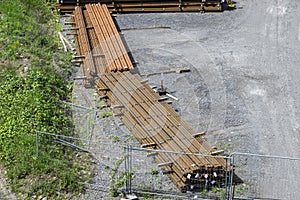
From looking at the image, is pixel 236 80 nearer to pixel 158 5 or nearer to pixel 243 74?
pixel 243 74

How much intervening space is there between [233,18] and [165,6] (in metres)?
3.10

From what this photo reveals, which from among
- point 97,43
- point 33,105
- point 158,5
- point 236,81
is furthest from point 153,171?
point 158,5

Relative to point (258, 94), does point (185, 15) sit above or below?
above

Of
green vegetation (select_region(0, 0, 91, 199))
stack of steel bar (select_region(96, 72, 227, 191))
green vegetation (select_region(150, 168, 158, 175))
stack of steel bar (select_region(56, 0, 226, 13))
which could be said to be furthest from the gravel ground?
green vegetation (select_region(0, 0, 91, 199))

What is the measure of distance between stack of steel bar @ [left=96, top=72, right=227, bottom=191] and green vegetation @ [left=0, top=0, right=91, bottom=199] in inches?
66.9

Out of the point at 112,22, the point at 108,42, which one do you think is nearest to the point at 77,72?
the point at 108,42

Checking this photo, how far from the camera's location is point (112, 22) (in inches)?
912

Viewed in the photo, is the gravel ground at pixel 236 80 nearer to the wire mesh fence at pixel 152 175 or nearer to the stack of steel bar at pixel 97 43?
the wire mesh fence at pixel 152 175

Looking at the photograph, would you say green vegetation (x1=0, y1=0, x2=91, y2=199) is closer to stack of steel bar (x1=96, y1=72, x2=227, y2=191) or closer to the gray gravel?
the gray gravel

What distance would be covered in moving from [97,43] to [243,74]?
5.74m

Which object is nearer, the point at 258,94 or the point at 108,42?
the point at 258,94

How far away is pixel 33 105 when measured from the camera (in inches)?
700

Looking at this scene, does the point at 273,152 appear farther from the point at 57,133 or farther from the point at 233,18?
the point at 233,18

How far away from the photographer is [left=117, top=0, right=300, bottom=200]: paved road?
665 inches
